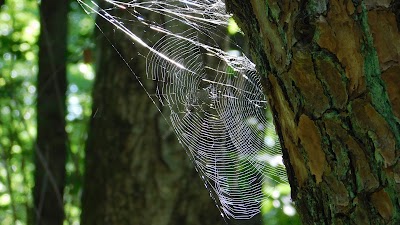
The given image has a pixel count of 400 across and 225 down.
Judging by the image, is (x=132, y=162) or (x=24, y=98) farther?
(x=24, y=98)

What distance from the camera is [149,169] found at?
2748 mm

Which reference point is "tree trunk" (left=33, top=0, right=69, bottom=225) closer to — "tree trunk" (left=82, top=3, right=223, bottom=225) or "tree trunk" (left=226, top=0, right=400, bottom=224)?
"tree trunk" (left=82, top=3, right=223, bottom=225)

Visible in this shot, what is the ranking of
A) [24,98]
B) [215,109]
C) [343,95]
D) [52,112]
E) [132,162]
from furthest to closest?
1. [24,98]
2. [52,112]
3. [132,162]
4. [215,109]
5. [343,95]

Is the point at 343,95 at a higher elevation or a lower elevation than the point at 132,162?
higher

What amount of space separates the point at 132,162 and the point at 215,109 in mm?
574

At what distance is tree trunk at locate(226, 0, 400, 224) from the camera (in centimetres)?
100

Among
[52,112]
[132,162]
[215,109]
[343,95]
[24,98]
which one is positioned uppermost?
[343,95]

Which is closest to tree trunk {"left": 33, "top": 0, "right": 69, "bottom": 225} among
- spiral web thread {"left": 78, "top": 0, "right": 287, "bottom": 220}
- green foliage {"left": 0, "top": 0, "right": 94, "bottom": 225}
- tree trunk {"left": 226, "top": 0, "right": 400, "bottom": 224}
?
green foliage {"left": 0, "top": 0, "right": 94, "bottom": 225}

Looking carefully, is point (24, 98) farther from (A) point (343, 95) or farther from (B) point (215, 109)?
(A) point (343, 95)

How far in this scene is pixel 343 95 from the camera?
3.33 ft

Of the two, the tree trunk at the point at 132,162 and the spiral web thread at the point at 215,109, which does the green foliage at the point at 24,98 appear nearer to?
the tree trunk at the point at 132,162

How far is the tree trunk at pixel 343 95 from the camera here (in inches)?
39.2

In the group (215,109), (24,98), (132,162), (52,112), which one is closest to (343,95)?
(215,109)

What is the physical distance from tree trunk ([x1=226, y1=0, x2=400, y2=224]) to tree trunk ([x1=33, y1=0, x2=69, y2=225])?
3320 mm
